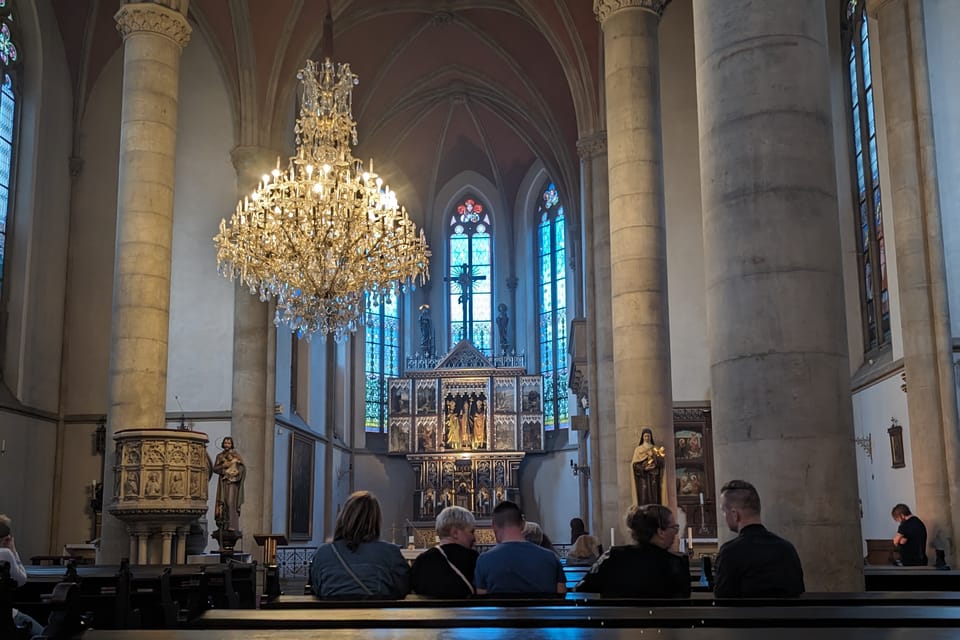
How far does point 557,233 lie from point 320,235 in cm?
1811

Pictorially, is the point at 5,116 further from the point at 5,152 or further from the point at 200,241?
the point at 200,241

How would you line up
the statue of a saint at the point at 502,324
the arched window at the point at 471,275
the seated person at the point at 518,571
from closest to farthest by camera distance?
the seated person at the point at 518,571
the statue of a saint at the point at 502,324
the arched window at the point at 471,275

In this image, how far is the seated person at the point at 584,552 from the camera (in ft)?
36.0

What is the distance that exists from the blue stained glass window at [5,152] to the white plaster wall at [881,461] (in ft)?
49.5

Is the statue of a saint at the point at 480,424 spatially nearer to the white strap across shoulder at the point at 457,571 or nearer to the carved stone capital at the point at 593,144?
the carved stone capital at the point at 593,144

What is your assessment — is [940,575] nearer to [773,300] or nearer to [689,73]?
[773,300]

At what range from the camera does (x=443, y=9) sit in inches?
1040

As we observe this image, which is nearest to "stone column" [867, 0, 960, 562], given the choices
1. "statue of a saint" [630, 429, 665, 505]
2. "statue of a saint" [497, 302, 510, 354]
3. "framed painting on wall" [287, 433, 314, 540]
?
"statue of a saint" [630, 429, 665, 505]

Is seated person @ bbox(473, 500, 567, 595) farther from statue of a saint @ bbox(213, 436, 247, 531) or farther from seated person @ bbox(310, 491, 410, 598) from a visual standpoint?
statue of a saint @ bbox(213, 436, 247, 531)

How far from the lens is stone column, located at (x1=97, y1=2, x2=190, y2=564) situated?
1339 centimetres

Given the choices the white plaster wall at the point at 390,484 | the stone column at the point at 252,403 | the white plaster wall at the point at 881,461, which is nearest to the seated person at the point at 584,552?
the white plaster wall at the point at 881,461

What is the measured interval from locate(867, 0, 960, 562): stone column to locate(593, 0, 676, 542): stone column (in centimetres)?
338

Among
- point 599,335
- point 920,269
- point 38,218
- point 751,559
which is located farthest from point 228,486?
point 751,559

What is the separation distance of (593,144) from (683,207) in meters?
2.13
